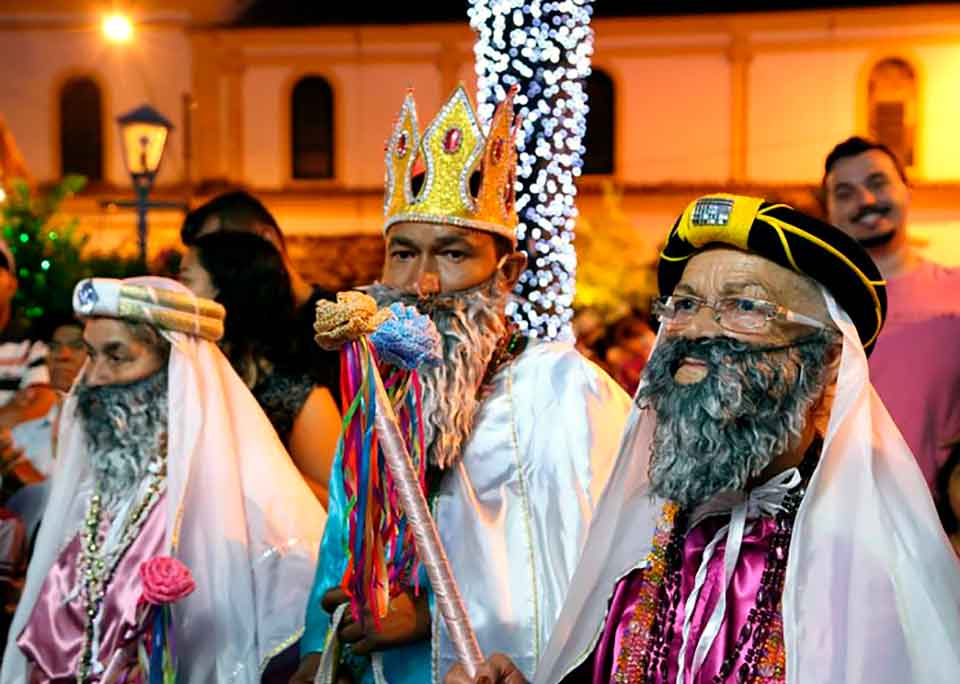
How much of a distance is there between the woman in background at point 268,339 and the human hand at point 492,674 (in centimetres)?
169

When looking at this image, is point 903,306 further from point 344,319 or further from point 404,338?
point 344,319

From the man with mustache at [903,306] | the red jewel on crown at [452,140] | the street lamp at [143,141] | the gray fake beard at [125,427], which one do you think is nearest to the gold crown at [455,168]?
the red jewel on crown at [452,140]

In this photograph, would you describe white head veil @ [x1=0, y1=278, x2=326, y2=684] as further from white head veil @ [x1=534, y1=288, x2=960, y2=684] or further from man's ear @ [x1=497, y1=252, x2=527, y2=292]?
white head veil @ [x1=534, y1=288, x2=960, y2=684]

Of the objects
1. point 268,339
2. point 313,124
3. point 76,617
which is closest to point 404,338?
point 76,617

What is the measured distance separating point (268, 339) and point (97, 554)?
116 centimetres

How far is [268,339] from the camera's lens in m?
5.17

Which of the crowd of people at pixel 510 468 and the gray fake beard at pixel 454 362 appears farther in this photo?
the gray fake beard at pixel 454 362

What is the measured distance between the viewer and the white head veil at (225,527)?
13.9 feet

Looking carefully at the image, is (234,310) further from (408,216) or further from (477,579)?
(477,579)

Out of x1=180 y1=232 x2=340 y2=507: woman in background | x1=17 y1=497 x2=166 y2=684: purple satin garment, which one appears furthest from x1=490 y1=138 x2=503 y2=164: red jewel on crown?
x1=17 y1=497 x2=166 y2=684: purple satin garment

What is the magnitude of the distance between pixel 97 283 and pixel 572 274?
162 centimetres

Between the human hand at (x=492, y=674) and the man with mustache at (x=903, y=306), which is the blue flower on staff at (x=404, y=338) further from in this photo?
the man with mustache at (x=903, y=306)

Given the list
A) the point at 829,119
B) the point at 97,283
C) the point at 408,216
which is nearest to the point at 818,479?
the point at 408,216

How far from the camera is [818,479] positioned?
2779 millimetres
